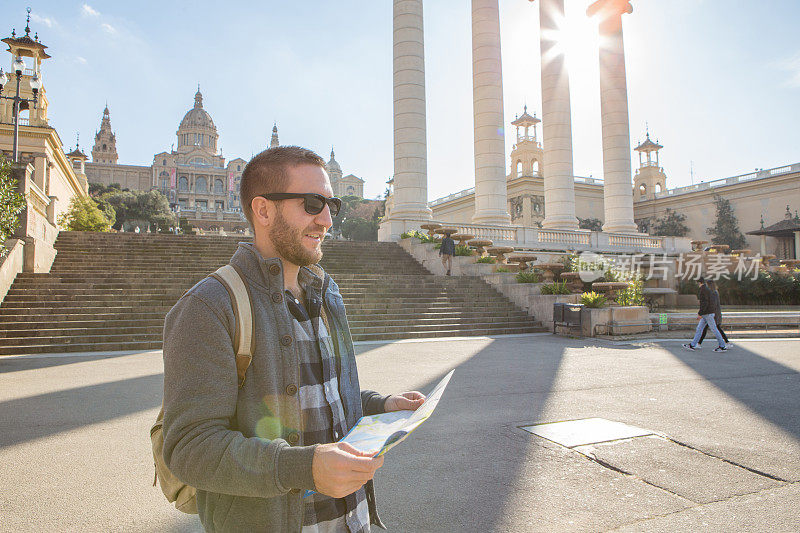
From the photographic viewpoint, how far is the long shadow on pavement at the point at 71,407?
17.1 feet

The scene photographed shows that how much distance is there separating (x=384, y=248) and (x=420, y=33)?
38.0ft

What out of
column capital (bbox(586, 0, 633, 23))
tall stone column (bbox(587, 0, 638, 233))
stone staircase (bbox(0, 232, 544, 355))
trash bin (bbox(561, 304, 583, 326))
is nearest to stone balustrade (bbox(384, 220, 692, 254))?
tall stone column (bbox(587, 0, 638, 233))

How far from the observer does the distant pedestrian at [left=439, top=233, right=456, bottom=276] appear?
19.6 metres

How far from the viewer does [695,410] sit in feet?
19.0

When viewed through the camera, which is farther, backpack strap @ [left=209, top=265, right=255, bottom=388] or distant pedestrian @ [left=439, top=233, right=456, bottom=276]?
distant pedestrian @ [left=439, top=233, right=456, bottom=276]

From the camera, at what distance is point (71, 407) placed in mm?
6105

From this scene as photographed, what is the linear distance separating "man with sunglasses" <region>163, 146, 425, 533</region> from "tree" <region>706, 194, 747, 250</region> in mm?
56115

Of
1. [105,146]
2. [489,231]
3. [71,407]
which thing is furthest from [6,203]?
[105,146]

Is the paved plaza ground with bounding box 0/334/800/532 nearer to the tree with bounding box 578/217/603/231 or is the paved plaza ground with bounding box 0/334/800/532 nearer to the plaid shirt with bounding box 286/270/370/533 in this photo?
the plaid shirt with bounding box 286/270/370/533

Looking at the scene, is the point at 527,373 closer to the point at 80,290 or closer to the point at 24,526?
the point at 24,526

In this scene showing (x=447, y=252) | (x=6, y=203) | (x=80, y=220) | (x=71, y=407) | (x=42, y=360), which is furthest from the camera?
(x=80, y=220)

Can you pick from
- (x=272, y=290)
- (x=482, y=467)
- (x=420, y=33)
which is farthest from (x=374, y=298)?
(x=420, y=33)

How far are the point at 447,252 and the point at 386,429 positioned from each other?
1805cm

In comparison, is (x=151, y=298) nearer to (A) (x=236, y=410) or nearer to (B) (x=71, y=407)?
(B) (x=71, y=407)
